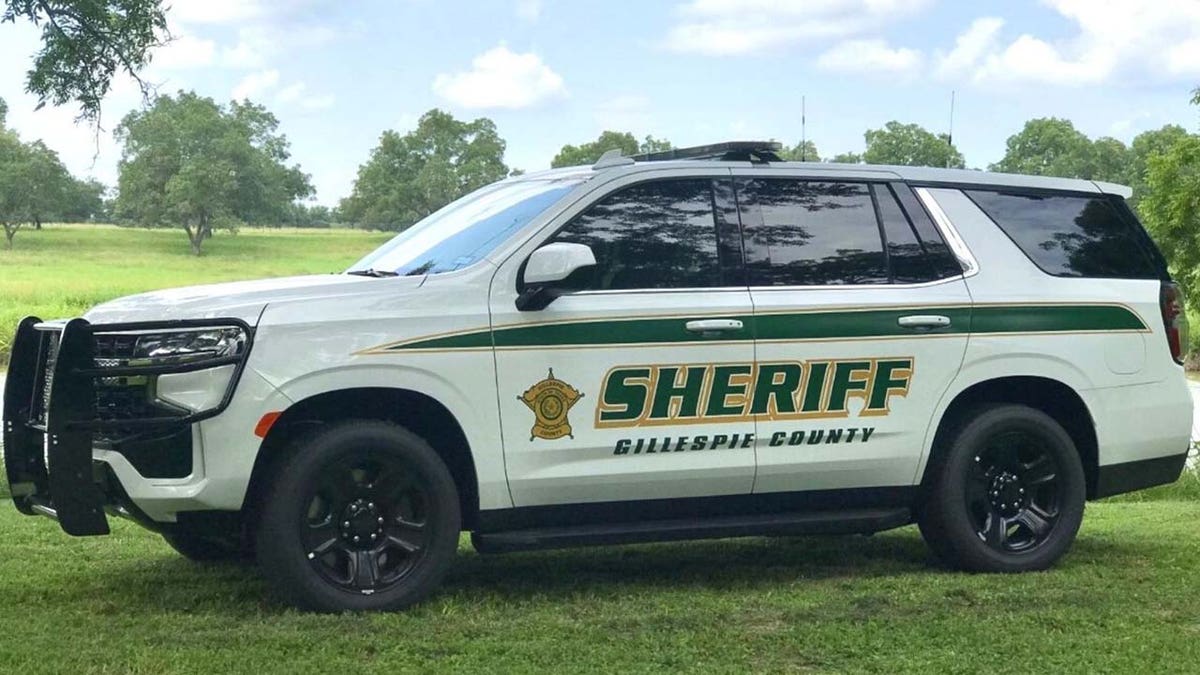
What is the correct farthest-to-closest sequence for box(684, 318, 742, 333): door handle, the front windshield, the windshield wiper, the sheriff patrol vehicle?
the windshield wiper < the front windshield < box(684, 318, 742, 333): door handle < the sheriff patrol vehicle

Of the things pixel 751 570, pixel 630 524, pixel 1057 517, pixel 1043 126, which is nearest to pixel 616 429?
pixel 630 524

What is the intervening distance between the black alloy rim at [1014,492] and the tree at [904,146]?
314cm

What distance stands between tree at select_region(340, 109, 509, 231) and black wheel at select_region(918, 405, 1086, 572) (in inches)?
334

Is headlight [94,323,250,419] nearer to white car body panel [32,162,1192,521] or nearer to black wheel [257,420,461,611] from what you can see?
white car body panel [32,162,1192,521]

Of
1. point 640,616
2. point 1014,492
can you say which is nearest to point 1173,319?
point 1014,492

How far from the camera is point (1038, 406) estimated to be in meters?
6.55

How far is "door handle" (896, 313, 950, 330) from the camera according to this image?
6.02 m

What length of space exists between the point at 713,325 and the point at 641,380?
0.37 metres

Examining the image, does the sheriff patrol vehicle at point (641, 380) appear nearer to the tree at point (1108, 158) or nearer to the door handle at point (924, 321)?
the door handle at point (924, 321)

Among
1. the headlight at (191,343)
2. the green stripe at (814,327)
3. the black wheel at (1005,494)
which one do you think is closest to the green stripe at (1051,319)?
the green stripe at (814,327)

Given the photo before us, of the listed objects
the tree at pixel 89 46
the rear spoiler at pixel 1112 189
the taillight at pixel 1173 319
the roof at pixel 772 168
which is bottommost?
the taillight at pixel 1173 319

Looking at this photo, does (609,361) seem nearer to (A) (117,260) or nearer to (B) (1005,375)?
(B) (1005,375)

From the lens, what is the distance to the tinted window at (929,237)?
6.22 metres

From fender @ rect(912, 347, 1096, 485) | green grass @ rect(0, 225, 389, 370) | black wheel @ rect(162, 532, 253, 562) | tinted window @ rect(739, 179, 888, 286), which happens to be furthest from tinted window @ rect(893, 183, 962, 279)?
green grass @ rect(0, 225, 389, 370)
